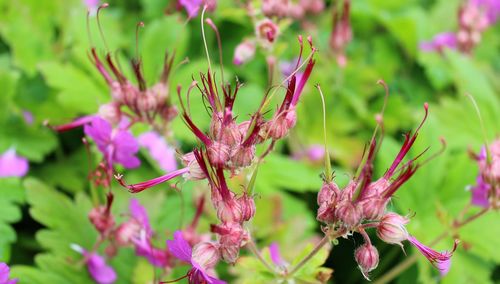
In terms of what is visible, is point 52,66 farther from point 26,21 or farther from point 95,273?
point 95,273

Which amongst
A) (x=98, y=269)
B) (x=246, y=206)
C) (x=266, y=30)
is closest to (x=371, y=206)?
(x=246, y=206)

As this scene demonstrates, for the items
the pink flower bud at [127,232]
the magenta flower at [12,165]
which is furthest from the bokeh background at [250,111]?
the pink flower bud at [127,232]

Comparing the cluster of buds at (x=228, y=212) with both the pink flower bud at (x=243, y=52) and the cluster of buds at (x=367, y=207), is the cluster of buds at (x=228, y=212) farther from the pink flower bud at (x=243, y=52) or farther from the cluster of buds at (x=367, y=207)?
the pink flower bud at (x=243, y=52)

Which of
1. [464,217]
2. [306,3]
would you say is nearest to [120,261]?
[464,217]

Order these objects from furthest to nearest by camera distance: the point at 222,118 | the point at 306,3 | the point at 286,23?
1. the point at 306,3
2. the point at 286,23
3. the point at 222,118

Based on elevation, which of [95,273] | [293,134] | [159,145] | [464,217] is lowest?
[464,217]

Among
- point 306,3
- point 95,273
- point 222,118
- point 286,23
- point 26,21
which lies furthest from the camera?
point 306,3

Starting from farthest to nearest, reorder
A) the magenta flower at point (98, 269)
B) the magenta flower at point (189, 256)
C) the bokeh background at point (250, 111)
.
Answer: the bokeh background at point (250, 111)
the magenta flower at point (98, 269)
the magenta flower at point (189, 256)
